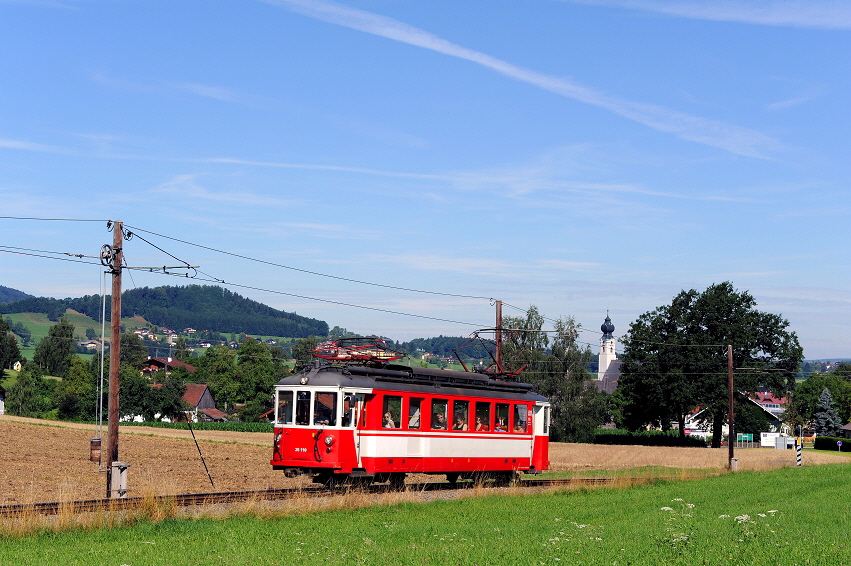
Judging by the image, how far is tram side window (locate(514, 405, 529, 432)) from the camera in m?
29.9

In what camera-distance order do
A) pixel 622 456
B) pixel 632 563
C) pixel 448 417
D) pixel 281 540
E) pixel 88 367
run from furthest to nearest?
pixel 88 367 → pixel 622 456 → pixel 448 417 → pixel 281 540 → pixel 632 563

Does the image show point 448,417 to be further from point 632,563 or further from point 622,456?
point 622,456

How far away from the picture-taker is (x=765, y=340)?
80.2 m

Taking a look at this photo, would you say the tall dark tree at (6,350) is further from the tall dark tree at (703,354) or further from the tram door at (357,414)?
the tram door at (357,414)

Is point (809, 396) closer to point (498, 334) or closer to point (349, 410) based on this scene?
point (498, 334)

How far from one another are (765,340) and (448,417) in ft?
198

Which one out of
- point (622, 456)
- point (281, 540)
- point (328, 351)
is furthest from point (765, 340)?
point (281, 540)

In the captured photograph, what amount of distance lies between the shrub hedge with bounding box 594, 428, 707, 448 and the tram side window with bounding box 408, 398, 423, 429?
67975 mm

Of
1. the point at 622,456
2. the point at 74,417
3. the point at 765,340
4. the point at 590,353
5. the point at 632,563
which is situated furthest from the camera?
the point at 74,417

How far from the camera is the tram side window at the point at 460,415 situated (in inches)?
1074

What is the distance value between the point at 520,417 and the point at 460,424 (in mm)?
3271

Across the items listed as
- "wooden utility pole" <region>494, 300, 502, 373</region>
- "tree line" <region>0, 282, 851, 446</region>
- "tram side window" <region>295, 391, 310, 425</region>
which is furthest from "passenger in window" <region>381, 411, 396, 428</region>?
"tree line" <region>0, 282, 851, 446</region>

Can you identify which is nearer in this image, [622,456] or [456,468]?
[456,468]

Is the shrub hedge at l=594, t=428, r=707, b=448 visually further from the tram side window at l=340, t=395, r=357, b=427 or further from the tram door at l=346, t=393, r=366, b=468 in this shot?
the tram side window at l=340, t=395, r=357, b=427
